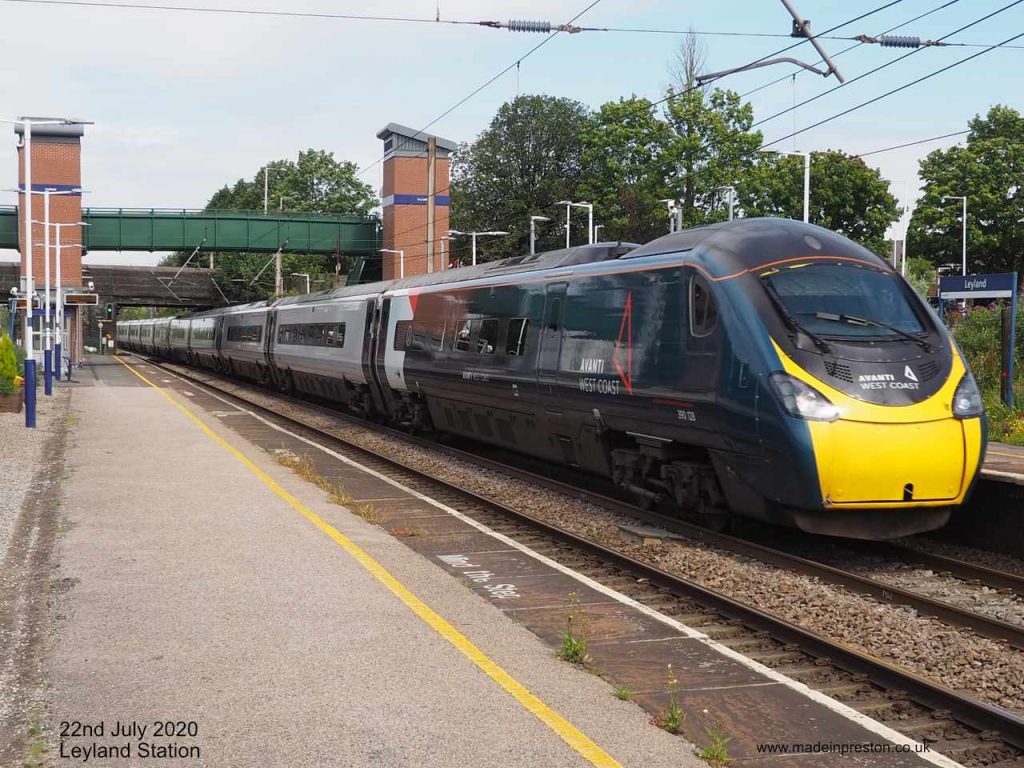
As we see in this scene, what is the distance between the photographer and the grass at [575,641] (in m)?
6.51

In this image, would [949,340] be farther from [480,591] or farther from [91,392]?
[91,392]

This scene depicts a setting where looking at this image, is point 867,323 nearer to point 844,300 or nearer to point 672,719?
point 844,300

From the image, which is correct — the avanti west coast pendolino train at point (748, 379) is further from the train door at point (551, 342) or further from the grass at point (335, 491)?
the grass at point (335, 491)

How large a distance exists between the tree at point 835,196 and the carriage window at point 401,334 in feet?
140

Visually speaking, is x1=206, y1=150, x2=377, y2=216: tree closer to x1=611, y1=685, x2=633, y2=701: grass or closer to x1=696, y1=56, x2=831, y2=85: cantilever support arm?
x1=696, y1=56, x2=831, y2=85: cantilever support arm

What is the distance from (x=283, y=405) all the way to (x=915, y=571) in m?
22.1

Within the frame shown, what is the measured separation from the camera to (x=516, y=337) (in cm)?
1417

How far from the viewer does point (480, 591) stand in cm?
862

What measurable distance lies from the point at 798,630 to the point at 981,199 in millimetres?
62145

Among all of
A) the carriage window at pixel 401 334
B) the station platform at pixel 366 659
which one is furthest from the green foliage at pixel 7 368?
the station platform at pixel 366 659

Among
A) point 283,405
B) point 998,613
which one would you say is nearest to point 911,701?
point 998,613

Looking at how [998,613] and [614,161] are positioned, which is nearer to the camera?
[998,613]

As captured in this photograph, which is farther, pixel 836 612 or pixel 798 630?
pixel 836 612

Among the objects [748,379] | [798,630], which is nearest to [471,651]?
[798,630]
